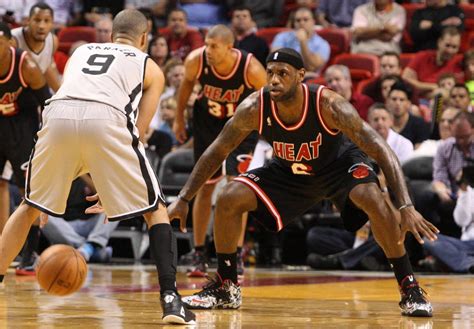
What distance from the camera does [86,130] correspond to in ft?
17.4

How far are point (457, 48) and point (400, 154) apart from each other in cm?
251

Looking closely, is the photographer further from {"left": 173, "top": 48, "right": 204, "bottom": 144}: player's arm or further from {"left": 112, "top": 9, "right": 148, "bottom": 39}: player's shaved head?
{"left": 112, "top": 9, "right": 148, "bottom": 39}: player's shaved head

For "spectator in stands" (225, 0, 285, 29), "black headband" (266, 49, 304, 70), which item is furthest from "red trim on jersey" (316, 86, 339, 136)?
"spectator in stands" (225, 0, 285, 29)

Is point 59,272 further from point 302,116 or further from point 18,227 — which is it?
point 302,116

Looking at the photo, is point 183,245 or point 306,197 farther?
point 183,245

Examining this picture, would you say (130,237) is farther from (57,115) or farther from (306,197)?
(57,115)

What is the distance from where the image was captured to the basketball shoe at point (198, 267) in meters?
8.84

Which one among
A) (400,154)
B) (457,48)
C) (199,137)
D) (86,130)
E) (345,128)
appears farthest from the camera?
(457,48)

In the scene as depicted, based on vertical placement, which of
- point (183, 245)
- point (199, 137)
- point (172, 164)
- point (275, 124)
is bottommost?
point (183, 245)

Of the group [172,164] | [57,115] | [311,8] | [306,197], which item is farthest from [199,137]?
[311,8]

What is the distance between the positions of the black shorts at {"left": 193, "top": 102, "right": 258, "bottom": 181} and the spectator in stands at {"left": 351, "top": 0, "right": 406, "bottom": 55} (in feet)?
15.4

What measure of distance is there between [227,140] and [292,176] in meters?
0.46

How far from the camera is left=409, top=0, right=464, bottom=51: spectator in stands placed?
507 inches

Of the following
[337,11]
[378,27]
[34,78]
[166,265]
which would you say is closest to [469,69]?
[378,27]
